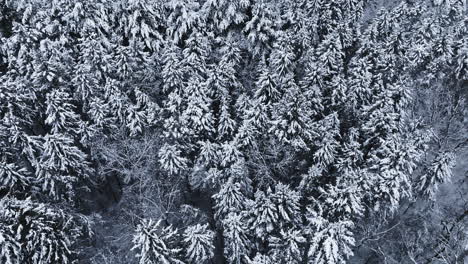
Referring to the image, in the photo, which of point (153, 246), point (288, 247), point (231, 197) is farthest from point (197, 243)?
point (288, 247)

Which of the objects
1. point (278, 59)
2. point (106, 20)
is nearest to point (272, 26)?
point (278, 59)

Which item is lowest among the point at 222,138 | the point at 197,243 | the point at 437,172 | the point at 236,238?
the point at 197,243

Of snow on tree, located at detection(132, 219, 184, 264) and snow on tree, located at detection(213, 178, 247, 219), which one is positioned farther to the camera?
snow on tree, located at detection(213, 178, 247, 219)

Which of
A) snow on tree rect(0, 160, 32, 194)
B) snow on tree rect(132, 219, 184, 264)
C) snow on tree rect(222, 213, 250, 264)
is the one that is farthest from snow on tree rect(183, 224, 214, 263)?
snow on tree rect(0, 160, 32, 194)

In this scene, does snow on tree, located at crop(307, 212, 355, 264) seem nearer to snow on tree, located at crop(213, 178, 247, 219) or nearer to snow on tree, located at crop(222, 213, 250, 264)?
snow on tree, located at crop(222, 213, 250, 264)

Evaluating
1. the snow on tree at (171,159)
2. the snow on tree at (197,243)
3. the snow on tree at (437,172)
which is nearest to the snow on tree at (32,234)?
the snow on tree at (197,243)

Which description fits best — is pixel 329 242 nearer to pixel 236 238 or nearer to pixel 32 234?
pixel 236 238

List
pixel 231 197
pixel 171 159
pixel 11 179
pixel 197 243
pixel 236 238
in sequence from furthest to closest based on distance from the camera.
Answer: pixel 171 159 → pixel 231 197 → pixel 11 179 → pixel 236 238 → pixel 197 243

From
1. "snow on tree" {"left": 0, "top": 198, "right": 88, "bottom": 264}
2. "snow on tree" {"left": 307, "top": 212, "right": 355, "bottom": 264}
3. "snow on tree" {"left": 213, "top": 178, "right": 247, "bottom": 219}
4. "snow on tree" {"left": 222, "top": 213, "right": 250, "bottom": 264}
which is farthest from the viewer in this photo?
"snow on tree" {"left": 213, "top": 178, "right": 247, "bottom": 219}
